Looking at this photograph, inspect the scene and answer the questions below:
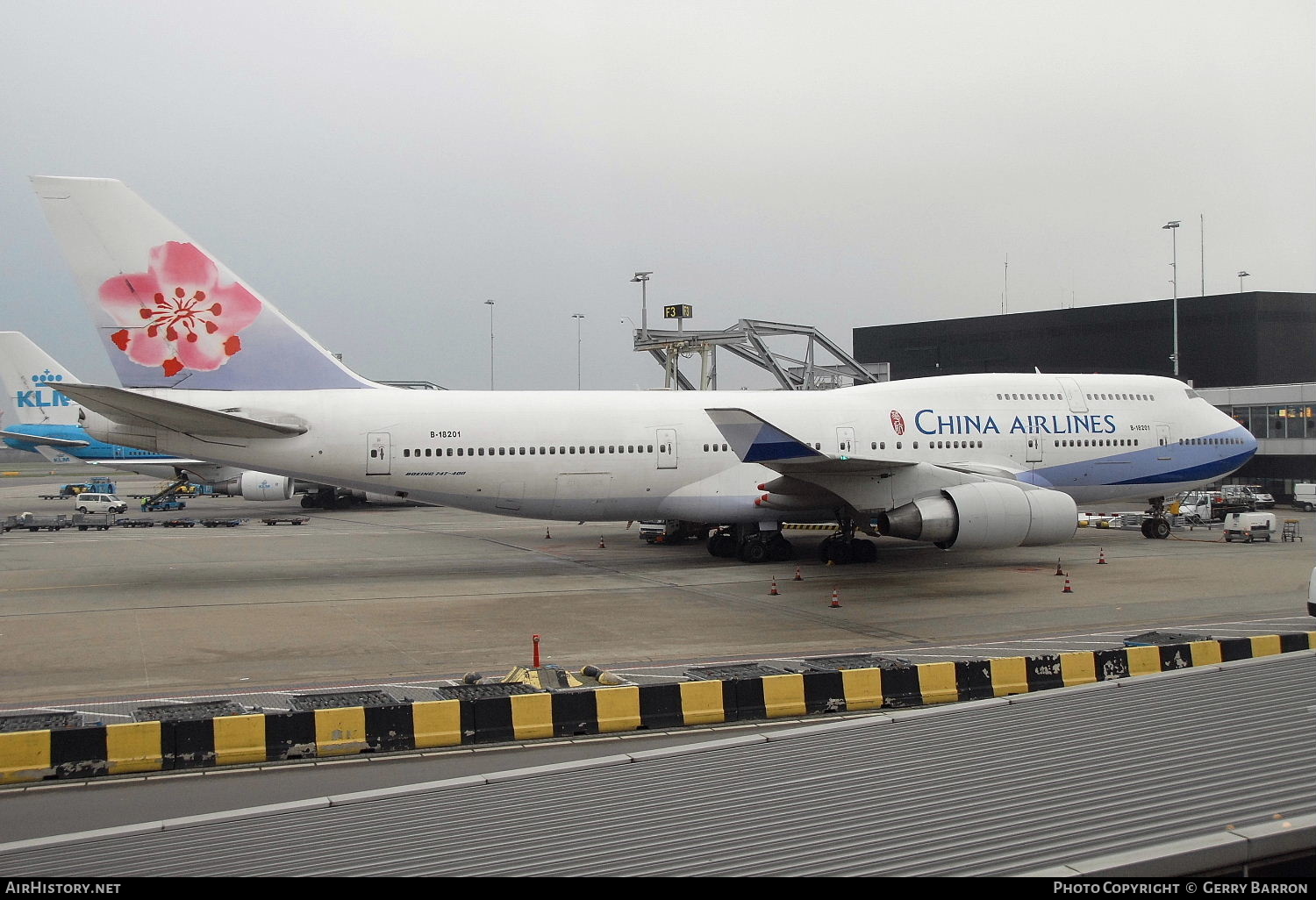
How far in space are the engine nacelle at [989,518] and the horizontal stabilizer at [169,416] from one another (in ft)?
43.5

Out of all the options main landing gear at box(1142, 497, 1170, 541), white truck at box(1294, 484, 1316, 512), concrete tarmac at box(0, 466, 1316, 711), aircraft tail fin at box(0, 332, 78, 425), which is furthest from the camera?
aircraft tail fin at box(0, 332, 78, 425)

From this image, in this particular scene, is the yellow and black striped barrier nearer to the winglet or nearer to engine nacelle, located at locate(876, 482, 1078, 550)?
engine nacelle, located at locate(876, 482, 1078, 550)

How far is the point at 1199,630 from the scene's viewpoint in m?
14.8

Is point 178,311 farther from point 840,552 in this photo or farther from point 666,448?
point 840,552

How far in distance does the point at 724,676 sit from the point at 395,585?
12.0 metres

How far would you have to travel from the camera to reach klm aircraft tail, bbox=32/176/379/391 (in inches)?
792

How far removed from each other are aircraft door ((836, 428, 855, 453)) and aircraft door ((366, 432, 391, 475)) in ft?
35.3

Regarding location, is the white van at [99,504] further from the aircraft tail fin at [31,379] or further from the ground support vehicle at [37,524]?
the ground support vehicle at [37,524]

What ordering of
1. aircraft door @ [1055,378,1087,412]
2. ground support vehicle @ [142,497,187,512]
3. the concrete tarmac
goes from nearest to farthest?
the concrete tarmac → aircraft door @ [1055,378,1087,412] → ground support vehicle @ [142,497,187,512]

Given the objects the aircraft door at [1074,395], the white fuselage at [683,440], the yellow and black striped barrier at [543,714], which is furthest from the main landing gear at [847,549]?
the yellow and black striped barrier at [543,714]

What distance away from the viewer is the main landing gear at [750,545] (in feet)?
80.5

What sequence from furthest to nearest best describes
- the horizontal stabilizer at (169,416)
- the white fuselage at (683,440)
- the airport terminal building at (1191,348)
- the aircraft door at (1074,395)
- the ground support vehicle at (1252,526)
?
the airport terminal building at (1191,348) < the ground support vehicle at (1252,526) < the aircraft door at (1074,395) < the white fuselage at (683,440) < the horizontal stabilizer at (169,416)

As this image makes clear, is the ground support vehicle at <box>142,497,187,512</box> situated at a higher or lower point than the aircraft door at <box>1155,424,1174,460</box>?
lower

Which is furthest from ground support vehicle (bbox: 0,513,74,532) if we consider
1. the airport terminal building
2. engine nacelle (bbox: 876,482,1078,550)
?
the airport terminal building
